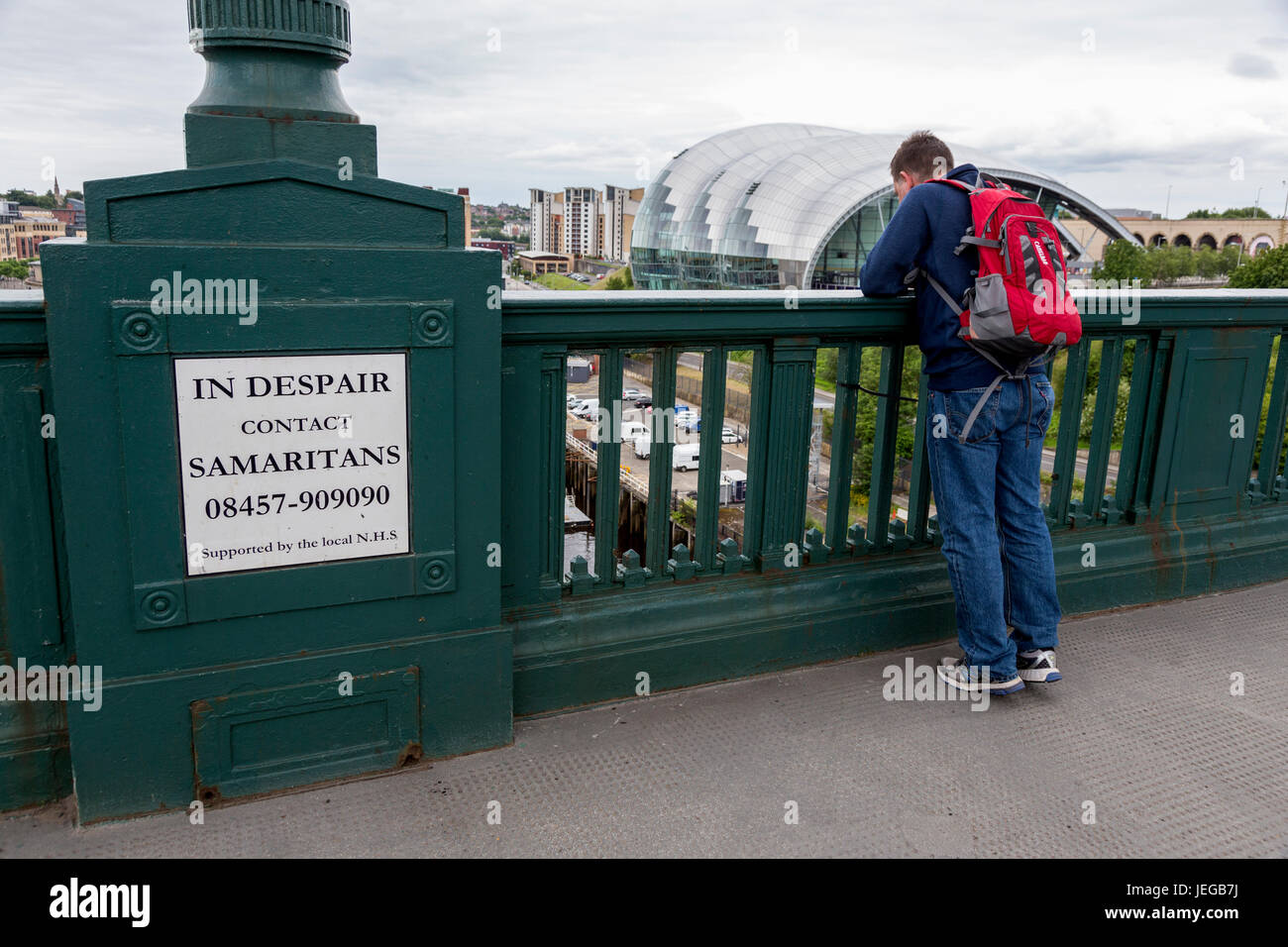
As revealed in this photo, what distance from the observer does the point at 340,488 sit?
2863 mm

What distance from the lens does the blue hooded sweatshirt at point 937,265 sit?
334cm

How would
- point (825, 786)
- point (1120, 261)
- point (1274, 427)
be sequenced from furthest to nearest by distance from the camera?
point (1120, 261) → point (1274, 427) → point (825, 786)

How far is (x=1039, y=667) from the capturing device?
3.67m

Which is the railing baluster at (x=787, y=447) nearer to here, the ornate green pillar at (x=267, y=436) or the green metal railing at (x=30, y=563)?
the ornate green pillar at (x=267, y=436)

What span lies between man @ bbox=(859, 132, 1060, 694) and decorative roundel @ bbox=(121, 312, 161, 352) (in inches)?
85.9

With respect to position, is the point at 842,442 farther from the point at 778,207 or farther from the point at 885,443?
the point at 778,207

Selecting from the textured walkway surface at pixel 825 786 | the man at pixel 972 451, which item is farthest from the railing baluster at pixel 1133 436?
the man at pixel 972 451

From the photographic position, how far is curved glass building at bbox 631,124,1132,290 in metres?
59.8

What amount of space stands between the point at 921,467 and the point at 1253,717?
4.75 feet

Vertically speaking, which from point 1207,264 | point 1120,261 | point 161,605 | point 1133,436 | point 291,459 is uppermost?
point 1207,264

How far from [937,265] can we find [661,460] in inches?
45.0

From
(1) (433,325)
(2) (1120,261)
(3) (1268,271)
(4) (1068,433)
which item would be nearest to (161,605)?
(1) (433,325)

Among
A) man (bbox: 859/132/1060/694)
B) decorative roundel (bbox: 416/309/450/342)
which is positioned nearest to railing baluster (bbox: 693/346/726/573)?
man (bbox: 859/132/1060/694)

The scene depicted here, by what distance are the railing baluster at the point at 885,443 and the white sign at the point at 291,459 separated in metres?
1.87
